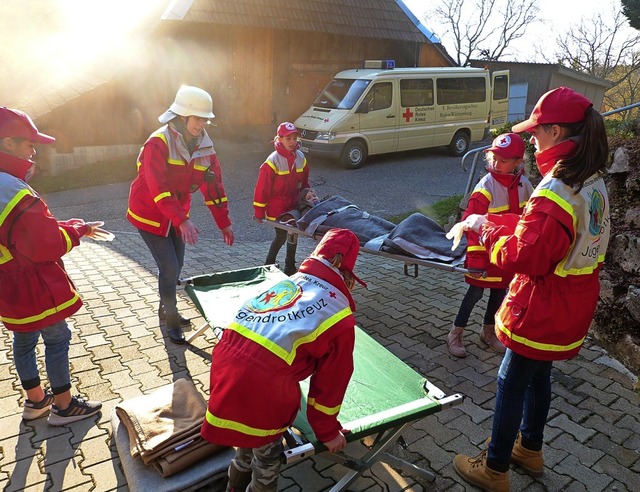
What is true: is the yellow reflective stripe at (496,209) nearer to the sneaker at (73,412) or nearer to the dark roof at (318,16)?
the sneaker at (73,412)

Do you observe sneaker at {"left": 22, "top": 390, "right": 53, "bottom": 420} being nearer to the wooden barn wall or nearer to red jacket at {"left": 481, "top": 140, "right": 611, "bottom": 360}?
red jacket at {"left": 481, "top": 140, "right": 611, "bottom": 360}

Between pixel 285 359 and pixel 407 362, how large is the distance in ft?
7.80

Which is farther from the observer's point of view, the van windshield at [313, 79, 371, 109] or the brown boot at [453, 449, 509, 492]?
the van windshield at [313, 79, 371, 109]

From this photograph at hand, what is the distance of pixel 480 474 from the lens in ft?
9.27

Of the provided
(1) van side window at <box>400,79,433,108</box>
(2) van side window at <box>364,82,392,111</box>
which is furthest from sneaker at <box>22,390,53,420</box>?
(1) van side window at <box>400,79,433,108</box>

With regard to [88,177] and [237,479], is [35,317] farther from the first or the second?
[88,177]

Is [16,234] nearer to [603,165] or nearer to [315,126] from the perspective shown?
[603,165]

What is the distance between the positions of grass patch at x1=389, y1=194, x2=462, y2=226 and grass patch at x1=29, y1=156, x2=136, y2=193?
21.1 feet

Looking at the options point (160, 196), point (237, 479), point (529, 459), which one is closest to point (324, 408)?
point (237, 479)

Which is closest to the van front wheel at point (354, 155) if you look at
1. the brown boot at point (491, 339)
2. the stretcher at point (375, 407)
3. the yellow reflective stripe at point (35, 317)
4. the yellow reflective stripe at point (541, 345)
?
the brown boot at point (491, 339)

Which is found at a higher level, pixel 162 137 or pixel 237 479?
pixel 162 137

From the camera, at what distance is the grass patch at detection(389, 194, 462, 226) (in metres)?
8.45

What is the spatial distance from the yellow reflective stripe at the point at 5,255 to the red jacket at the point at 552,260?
2.64 meters

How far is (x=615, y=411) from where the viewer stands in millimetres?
3604
